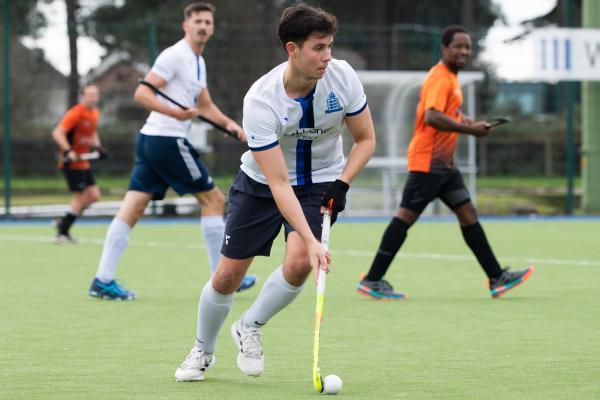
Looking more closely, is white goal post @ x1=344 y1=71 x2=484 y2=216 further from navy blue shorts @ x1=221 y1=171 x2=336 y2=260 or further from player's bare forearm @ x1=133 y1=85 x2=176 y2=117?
navy blue shorts @ x1=221 y1=171 x2=336 y2=260

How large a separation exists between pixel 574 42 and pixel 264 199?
15.2 m

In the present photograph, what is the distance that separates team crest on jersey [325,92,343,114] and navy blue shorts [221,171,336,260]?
0.42 meters

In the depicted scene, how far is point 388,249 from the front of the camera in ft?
30.5

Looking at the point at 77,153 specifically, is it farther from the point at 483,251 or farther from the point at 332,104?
the point at 332,104

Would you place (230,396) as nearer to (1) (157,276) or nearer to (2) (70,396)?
(2) (70,396)

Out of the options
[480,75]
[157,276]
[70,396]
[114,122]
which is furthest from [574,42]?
[70,396]

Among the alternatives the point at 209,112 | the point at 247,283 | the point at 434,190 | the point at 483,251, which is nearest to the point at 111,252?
the point at 247,283

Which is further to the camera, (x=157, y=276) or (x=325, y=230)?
(x=157, y=276)

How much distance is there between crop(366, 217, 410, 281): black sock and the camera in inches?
365

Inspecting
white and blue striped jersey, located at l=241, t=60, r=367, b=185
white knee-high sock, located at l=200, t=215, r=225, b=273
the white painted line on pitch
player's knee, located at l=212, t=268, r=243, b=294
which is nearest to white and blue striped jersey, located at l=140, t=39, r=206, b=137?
white knee-high sock, located at l=200, t=215, r=225, b=273

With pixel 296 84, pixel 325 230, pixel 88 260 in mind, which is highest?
pixel 296 84

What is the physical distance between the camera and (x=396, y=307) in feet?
28.8

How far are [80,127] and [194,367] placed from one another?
406 inches

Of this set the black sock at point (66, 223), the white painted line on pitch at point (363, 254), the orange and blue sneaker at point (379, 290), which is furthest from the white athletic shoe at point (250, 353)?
the black sock at point (66, 223)
